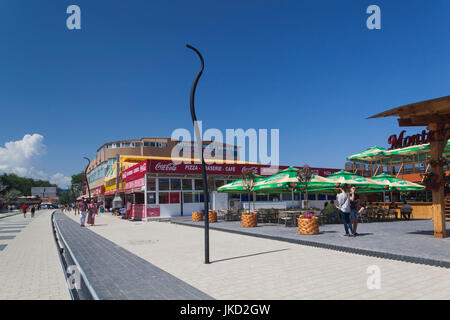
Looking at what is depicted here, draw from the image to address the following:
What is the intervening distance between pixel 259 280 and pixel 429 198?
20.5 meters

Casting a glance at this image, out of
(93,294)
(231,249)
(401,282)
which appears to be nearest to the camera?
(93,294)

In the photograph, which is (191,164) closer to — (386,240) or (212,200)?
(212,200)

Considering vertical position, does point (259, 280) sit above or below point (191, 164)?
below

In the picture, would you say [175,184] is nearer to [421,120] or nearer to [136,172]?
[136,172]

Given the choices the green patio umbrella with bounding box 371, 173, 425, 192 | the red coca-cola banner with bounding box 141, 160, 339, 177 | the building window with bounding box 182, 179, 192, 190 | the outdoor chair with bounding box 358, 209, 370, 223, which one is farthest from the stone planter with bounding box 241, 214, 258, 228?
the building window with bounding box 182, 179, 192, 190

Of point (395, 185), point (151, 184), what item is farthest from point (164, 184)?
point (395, 185)

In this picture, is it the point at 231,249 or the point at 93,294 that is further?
the point at 231,249

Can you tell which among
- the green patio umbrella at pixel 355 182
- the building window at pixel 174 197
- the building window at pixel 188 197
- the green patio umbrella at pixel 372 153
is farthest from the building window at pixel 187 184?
the green patio umbrella at pixel 355 182

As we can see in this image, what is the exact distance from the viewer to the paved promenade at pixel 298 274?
4.99 m

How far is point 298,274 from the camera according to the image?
245 inches

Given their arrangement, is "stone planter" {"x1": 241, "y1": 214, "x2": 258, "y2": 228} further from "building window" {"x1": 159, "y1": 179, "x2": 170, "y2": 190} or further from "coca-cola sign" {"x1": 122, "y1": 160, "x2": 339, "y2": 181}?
"building window" {"x1": 159, "y1": 179, "x2": 170, "y2": 190}

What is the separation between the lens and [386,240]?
9.89m

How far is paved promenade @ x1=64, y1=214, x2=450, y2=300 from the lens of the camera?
196 inches
